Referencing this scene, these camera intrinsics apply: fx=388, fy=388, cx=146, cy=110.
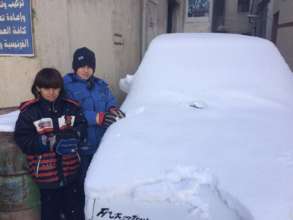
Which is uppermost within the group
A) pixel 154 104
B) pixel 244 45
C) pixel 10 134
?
pixel 244 45

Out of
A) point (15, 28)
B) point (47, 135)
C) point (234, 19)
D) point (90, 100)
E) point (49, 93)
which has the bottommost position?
point (47, 135)

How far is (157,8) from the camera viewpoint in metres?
9.98

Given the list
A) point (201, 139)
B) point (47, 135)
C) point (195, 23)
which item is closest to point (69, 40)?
point (47, 135)

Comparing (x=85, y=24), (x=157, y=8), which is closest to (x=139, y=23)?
(x=157, y=8)

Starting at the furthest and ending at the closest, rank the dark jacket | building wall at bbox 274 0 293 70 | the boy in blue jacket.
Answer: building wall at bbox 274 0 293 70, the boy in blue jacket, the dark jacket

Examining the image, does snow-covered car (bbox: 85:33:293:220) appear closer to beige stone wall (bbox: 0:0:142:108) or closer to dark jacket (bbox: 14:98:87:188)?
dark jacket (bbox: 14:98:87:188)

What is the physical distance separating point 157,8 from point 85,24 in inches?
196

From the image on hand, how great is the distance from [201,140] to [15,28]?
2.79 metres

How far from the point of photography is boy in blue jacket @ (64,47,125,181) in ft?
9.77

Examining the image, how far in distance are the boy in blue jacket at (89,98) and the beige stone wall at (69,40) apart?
156cm

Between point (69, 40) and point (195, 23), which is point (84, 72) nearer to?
point (69, 40)

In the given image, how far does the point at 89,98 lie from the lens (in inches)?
121

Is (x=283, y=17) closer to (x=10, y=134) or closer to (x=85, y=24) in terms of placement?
(x=85, y=24)


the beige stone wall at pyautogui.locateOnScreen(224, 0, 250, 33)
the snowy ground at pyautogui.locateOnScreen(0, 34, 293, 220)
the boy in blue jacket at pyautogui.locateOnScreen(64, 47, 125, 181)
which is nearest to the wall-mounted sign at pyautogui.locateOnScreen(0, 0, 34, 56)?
the snowy ground at pyautogui.locateOnScreen(0, 34, 293, 220)
